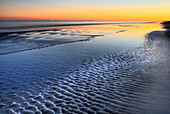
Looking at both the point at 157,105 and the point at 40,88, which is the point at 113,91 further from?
the point at 40,88

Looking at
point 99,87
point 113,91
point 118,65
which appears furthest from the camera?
point 118,65

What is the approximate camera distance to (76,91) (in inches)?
218

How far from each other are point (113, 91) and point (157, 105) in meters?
1.57

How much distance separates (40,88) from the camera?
5.90 meters

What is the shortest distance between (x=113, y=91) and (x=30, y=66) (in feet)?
18.7

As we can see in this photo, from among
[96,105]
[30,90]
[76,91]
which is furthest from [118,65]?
[30,90]

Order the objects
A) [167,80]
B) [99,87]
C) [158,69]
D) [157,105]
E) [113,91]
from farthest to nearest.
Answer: [158,69], [167,80], [99,87], [113,91], [157,105]

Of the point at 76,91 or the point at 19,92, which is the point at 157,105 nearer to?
the point at 76,91

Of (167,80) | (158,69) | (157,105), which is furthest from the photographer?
(158,69)

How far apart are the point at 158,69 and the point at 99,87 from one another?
393 centimetres

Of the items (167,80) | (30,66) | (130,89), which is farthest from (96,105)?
(30,66)

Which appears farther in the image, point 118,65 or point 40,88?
point 118,65

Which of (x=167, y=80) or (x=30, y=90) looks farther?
(x=167, y=80)

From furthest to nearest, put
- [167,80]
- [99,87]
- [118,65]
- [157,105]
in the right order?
[118,65], [167,80], [99,87], [157,105]
